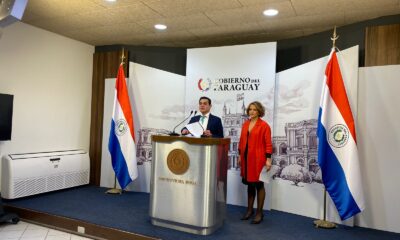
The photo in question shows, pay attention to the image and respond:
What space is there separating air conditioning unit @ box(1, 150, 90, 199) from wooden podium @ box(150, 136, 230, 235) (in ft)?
6.96

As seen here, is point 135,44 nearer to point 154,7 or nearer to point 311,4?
point 154,7

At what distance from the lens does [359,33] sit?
382 cm

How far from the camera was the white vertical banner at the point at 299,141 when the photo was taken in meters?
3.88

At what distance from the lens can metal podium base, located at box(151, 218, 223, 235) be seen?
10.1 feet

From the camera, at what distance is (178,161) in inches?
123

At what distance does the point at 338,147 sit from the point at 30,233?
3.59 m

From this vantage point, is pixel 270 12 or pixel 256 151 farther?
pixel 270 12

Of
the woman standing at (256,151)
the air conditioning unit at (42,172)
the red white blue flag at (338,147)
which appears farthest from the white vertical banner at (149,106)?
the red white blue flag at (338,147)

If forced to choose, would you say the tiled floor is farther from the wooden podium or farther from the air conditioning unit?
the wooden podium

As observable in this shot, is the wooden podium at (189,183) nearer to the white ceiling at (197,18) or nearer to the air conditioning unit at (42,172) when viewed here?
the white ceiling at (197,18)

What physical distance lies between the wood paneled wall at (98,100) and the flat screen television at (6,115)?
59.3 inches

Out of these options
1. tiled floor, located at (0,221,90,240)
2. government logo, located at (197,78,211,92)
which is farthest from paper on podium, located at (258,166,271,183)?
tiled floor, located at (0,221,90,240)

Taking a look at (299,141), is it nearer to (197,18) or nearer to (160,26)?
(197,18)

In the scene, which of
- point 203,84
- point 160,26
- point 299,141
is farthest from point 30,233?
point 299,141
